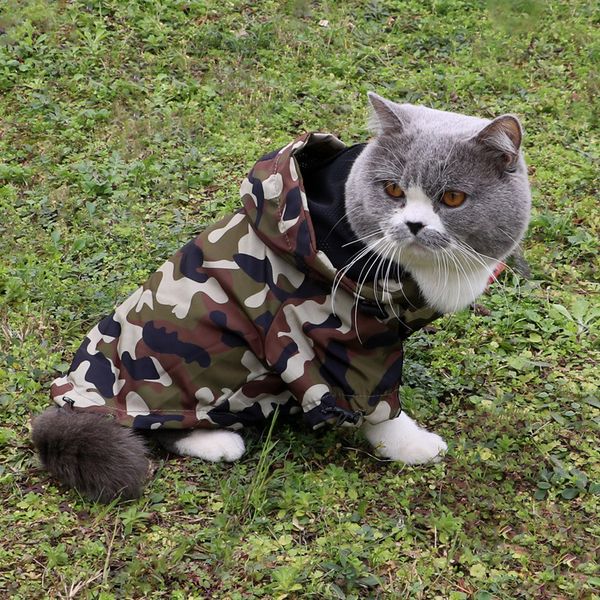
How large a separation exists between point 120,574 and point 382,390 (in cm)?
118

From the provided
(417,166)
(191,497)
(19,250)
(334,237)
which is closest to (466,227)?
(417,166)

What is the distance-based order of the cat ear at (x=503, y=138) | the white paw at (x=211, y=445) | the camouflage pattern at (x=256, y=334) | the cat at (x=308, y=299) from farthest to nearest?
the white paw at (x=211, y=445)
the camouflage pattern at (x=256, y=334)
the cat at (x=308, y=299)
the cat ear at (x=503, y=138)

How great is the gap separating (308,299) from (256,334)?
256 millimetres

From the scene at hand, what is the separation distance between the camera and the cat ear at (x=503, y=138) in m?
2.97

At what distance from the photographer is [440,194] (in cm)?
307

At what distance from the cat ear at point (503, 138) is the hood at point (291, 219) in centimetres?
54

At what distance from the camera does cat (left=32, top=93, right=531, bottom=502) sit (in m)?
3.09

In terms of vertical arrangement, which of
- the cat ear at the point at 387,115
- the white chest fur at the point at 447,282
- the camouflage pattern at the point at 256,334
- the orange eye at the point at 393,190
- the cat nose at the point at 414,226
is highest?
the cat ear at the point at 387,115

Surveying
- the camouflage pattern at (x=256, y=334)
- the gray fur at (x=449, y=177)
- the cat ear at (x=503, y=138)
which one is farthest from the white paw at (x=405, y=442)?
the cat ear at (x=503, y=138)

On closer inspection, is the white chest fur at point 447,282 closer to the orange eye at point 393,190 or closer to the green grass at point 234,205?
the orange eye at point 393,190

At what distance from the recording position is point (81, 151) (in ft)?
17.5

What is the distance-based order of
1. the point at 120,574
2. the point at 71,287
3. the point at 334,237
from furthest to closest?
the point at 71,287 < the point at 334,237 < the point at 120,574

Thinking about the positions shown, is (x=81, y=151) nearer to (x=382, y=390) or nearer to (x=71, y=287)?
(x=71, y=287)

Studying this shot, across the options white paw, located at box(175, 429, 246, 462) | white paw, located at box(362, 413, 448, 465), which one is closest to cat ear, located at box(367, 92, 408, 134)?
white paw, located at box(362, 413, 448, 465)
